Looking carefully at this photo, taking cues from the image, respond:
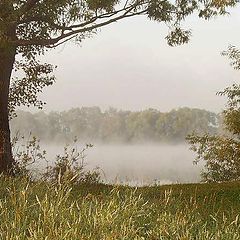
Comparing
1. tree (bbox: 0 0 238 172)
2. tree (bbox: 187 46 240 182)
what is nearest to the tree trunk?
tree (bbox: 0 0 238 172)

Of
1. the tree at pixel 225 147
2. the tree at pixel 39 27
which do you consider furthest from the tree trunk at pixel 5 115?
the tree at pixel 225 147

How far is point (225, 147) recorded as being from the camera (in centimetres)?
3075

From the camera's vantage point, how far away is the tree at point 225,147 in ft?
100

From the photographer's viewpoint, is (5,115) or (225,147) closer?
(5,115)

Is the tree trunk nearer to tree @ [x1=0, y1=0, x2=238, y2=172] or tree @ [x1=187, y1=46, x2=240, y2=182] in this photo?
tree @ [x1=0, y1=0, x2=238, y2=172]

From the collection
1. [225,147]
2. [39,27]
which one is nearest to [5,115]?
[39,27]

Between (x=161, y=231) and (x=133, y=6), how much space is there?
465 inches

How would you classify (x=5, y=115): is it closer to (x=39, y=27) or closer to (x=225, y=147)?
(x=39, y=27)

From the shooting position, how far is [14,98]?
21906 mm

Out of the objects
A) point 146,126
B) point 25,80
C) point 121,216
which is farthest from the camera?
point 146,126

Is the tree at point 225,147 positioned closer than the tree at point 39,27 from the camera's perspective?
No

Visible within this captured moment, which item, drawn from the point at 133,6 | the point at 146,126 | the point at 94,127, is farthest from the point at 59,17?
the point at 94,127

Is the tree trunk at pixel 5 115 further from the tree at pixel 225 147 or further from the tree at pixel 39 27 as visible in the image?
the tree at pixel 225 147

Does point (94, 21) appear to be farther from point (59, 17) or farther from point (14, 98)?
point (14, 98)
